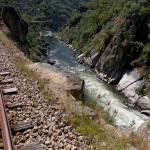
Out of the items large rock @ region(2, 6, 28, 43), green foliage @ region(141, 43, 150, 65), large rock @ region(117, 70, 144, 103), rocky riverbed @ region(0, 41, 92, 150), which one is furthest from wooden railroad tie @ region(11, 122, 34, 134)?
large rock @ region(2, 6, 28, 43)

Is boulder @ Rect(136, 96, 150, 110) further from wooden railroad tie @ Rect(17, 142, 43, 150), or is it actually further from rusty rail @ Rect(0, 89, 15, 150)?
rusty rail @ Rect(0, 89, 15, 150)

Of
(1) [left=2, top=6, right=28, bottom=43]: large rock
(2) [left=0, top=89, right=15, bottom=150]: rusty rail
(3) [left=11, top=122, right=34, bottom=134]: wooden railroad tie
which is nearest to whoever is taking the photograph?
(2) [left=0, top=89, right=15, bottom=150]: rusty rail

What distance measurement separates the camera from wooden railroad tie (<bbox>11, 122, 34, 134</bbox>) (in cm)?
370

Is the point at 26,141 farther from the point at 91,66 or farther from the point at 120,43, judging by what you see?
the point at 91,66

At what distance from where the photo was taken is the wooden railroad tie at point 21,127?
3.70 metres

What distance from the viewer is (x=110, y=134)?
170 inches

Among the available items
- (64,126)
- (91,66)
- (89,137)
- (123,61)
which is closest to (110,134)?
(89,137)

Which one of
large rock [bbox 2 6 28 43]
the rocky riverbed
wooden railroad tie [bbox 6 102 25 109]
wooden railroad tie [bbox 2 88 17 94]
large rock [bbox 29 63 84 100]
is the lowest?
large rock [bbox 29 63 84 100]

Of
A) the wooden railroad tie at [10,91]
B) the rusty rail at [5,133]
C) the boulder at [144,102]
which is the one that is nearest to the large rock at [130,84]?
the boulder at [144,102]

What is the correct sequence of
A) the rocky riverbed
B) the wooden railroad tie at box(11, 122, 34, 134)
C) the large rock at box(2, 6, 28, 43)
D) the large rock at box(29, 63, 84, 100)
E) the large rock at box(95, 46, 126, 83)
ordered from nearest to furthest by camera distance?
the rocky riverbed, the wooden railroad tie at box(11, 122, 34, 134), the large rock at box(29, 63, 84, 100), the large rock at box(95, 46, 126, 83), the large rock at box(2, 6, 28, 43)

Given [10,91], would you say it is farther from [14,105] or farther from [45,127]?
[45,127]

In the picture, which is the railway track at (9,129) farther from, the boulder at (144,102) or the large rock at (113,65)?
the large rock at (113,65)

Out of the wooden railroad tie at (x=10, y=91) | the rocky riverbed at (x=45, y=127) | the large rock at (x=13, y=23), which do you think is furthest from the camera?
the large rock at (x=13, y=23)

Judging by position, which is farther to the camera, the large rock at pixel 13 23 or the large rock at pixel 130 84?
the large rock at pixel 13 23
